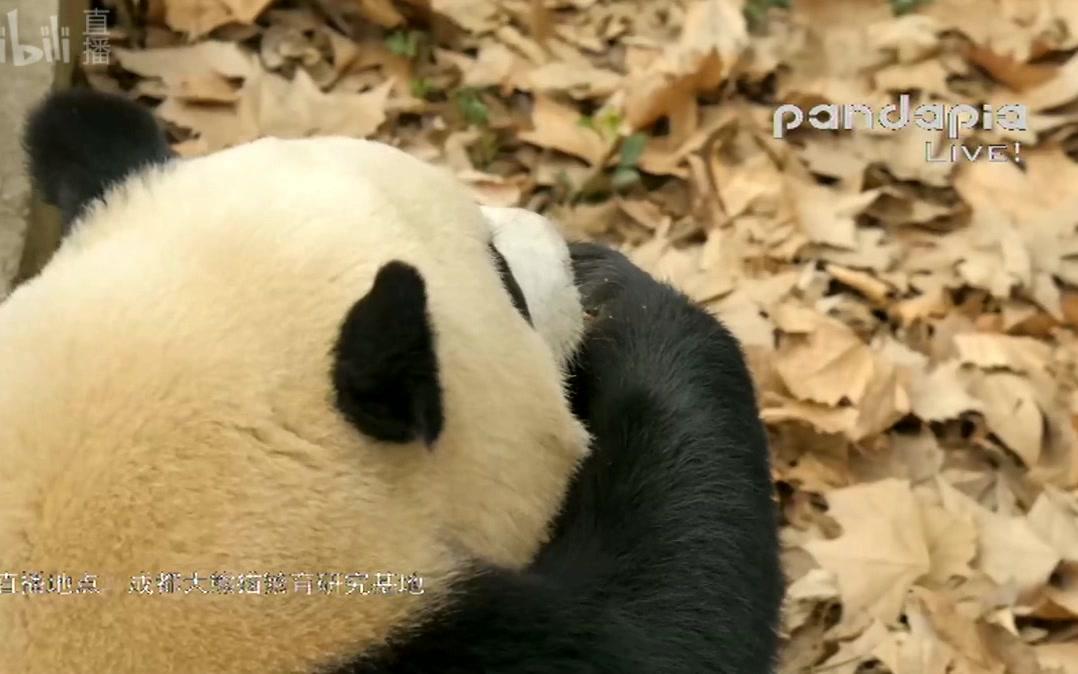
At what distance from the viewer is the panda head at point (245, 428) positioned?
82 cm

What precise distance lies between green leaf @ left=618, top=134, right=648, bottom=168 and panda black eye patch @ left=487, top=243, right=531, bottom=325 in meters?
1.33

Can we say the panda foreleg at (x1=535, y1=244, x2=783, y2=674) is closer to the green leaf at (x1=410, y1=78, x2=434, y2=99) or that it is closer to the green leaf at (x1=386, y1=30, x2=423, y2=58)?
the green leaf at (x1=410, y1=78, x2=434, y2=99)

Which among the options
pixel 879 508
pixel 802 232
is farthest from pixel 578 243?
pixel 802 232

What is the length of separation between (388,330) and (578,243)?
2.91ft

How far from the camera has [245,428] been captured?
2.76 ft

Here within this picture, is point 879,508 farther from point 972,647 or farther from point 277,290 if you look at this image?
point 277,290

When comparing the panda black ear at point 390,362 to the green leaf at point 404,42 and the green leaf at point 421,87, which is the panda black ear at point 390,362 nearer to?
the green leaf at point 421,87

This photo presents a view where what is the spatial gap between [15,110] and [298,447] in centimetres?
135

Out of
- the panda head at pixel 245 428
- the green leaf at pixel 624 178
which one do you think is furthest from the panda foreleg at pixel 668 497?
the green leaf at pixel 624 178

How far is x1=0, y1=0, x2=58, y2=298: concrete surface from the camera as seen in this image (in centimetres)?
182

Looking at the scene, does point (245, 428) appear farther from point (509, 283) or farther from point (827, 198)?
point (827, 198)

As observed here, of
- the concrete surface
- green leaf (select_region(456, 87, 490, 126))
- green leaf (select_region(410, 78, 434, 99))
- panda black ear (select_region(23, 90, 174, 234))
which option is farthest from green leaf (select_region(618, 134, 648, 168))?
panda black ear (select_region(23, 90, 174, 234))

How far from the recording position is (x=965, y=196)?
94.3 inches

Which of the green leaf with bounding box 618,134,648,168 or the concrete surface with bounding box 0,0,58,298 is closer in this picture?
the concrete surface with bounding box 0,0,58,298
